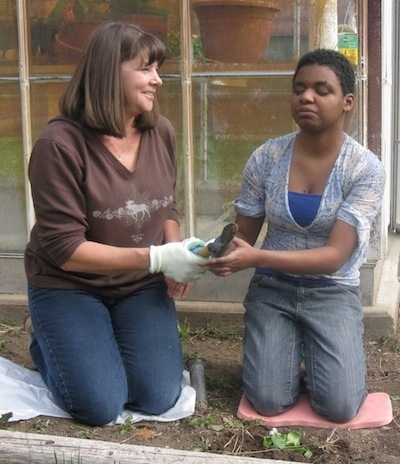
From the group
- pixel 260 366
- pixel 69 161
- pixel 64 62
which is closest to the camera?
pixel 69 161

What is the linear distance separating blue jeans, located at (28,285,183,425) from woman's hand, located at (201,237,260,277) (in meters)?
0.40

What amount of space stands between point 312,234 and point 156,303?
720mm

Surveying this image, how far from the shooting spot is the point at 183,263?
3520 millimetres

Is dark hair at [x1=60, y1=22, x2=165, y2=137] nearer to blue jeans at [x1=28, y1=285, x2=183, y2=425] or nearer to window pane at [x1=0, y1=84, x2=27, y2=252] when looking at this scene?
blue jeans at [x1=28, y1=285, x2=183, y2=425]

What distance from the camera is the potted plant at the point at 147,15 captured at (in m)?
4.60

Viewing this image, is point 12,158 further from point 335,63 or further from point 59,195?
point 335,63

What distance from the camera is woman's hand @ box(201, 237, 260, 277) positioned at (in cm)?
353

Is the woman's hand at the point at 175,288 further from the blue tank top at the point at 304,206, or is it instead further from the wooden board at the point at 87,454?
the wooden board at the point at 87,454

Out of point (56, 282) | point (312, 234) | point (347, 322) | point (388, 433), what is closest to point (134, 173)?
point (56, 282)

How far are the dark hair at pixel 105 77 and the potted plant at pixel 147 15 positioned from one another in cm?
101

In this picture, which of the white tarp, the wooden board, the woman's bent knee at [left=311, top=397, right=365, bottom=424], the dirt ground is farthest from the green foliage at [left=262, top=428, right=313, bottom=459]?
the wooden board

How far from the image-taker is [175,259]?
138 inches

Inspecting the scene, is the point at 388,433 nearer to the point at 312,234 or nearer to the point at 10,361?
the point at 312,234

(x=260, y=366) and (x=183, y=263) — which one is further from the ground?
(x=183, y=263)
